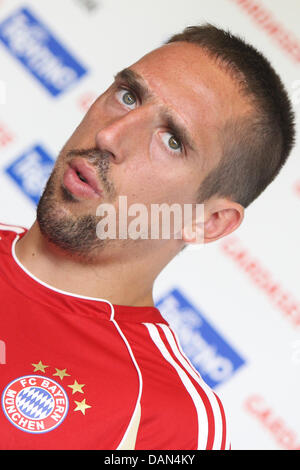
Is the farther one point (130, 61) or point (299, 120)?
point (130, 61)

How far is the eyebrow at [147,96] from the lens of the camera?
1043 millimetres

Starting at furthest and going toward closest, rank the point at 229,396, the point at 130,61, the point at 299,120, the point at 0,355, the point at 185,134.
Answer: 1. the point at 130,61
2. the point at 299,120
3. the point at 229,396
4. the point at 185,134
5. the point at 0,355

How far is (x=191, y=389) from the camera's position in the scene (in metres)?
1.05

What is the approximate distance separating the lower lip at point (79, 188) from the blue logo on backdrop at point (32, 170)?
75 centimetres

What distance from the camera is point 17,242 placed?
113cm

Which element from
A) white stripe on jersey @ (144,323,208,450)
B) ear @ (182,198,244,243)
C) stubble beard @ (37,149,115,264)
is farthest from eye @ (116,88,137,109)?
white stripe on jersey @ (144,323,208,450)

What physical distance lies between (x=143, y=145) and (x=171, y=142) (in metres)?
0.05

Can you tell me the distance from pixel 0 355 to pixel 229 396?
2.52ft

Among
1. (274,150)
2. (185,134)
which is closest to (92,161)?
(185,134)

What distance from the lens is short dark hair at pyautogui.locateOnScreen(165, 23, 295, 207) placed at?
1111mm

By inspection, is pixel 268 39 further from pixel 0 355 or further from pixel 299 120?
pixel 0 355

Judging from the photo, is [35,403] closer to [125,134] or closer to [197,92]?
[125,134]

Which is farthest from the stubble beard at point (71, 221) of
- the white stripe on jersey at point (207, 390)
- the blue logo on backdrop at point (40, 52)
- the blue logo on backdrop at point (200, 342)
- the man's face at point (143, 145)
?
the blue logo on backdrop at point (40, 52)

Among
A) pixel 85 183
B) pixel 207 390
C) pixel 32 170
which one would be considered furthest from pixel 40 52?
pixel 207 390
